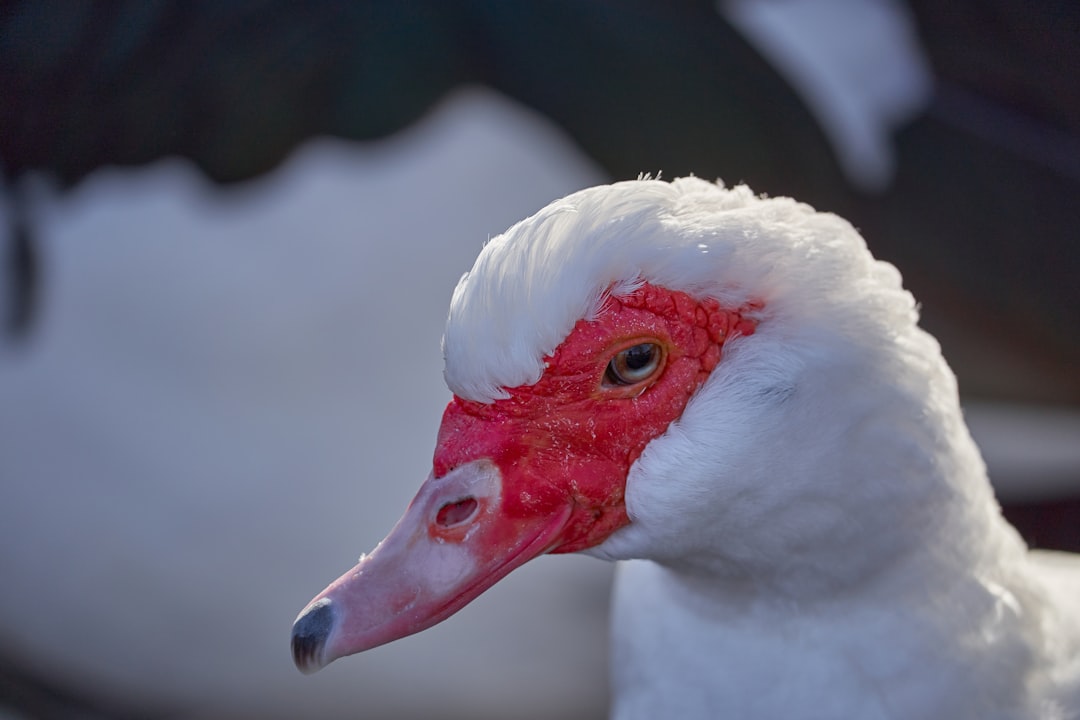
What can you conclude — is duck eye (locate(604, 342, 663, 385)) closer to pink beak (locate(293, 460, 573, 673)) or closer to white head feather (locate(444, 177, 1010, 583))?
white head feather (locate(444, 177, 1010, 583))

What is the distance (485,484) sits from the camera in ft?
4.12

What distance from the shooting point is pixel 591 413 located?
1.24 m

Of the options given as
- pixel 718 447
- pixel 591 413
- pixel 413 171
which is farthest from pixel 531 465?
pixel 413 171

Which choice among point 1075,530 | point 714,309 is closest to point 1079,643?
point 714,309

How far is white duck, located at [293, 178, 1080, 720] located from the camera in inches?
46.8

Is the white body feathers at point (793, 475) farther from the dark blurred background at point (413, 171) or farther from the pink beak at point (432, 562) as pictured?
the dark blurred background at point (413, 171)

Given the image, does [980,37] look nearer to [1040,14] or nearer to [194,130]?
[1040,14]

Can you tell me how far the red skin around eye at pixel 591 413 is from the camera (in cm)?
121

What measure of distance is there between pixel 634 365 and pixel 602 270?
0.14 m

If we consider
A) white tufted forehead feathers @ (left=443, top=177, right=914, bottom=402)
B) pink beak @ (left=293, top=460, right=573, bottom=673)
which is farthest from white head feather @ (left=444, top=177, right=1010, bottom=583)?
pink beak @ (left=293, top=460, right=573, bottom=673)

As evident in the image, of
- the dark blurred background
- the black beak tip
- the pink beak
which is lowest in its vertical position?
the black beak tip

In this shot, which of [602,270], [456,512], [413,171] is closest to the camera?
[602,270]

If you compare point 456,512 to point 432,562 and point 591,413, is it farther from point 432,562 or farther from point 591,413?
point 591,413

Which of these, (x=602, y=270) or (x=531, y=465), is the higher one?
(x=602, y=270)
